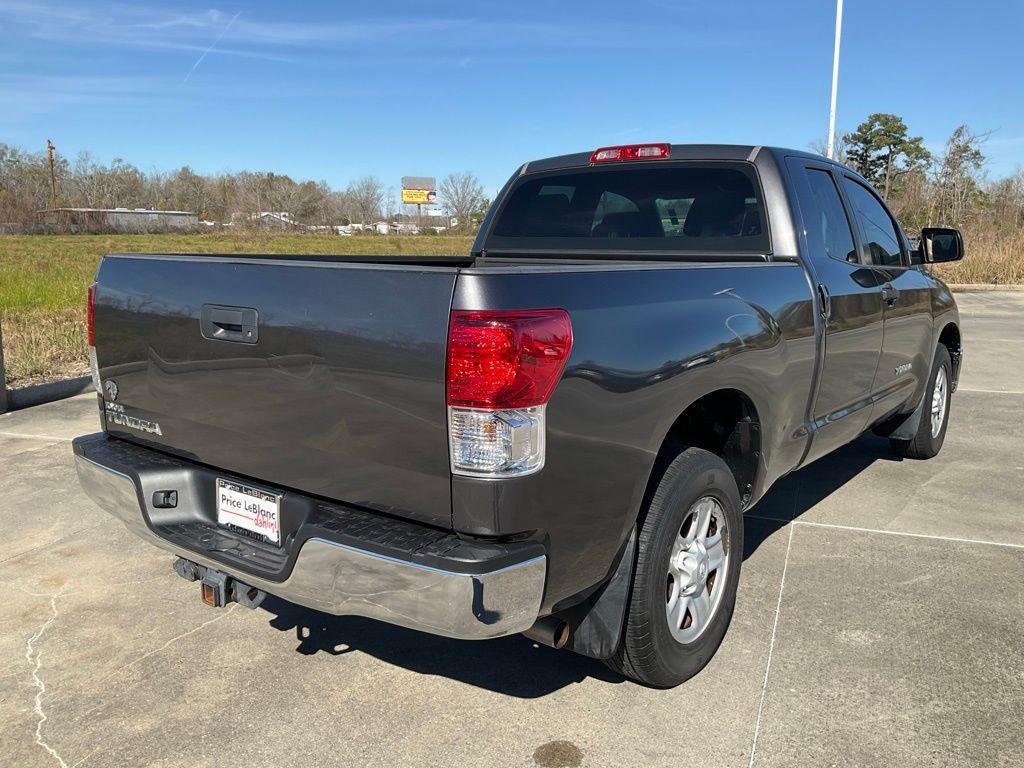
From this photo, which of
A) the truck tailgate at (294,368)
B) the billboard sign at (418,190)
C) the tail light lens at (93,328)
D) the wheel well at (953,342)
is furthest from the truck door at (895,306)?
the billboard sign at (418,190)

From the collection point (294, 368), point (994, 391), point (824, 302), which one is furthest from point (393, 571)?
point (994, 391)

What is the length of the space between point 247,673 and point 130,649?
553mm

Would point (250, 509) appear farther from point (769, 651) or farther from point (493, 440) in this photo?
point (769, 651)

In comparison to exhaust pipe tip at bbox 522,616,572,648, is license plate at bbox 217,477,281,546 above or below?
above

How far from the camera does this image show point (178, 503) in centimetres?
290

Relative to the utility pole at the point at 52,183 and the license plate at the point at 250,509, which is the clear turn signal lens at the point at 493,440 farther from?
the utility pole at the point at 52,183

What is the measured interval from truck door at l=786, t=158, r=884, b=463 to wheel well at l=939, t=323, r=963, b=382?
1895 millimetres

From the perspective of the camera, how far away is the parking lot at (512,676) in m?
2.72

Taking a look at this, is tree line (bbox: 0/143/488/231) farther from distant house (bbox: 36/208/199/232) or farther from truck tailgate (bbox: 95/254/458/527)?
truck tailgate (bbox: 95/254/458/527)

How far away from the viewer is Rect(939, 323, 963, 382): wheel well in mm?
6125

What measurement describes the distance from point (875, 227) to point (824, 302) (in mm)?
1496

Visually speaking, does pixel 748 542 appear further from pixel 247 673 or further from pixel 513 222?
pixel 247 673

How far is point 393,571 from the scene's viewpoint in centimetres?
223

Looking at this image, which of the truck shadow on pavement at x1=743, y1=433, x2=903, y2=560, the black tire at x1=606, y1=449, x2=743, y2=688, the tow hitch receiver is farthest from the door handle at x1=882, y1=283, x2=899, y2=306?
the tow hitch receiver
